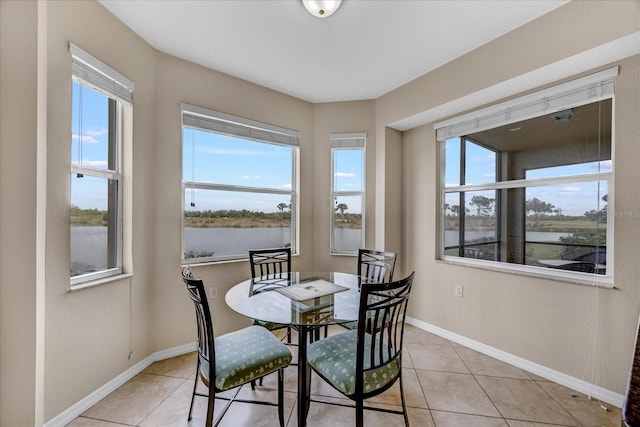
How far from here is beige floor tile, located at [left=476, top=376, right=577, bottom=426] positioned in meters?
1.76

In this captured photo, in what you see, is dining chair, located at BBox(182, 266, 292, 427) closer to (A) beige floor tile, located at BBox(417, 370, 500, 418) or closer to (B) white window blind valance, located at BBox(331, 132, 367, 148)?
(A) beige floor tile, located at BBox(417, 370, 500, 418)

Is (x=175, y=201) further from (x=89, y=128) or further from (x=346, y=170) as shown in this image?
(x=346, y=170)

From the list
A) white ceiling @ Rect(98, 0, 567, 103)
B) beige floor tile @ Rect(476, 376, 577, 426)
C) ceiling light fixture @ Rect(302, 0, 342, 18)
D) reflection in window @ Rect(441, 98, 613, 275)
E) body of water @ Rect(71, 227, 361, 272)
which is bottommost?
beige floor tile @ Rect(476, 376, 577, 426)

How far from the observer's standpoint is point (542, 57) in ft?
6.43

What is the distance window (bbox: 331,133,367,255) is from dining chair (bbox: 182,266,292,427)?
1906 millimetres

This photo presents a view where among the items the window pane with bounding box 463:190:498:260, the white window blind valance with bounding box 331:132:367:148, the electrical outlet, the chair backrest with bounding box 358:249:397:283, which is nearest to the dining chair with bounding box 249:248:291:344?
the chair backrest with bounding box 358:249:397:283

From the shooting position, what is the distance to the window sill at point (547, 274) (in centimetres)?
198

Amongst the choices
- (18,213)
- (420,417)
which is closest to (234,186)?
(18,213)

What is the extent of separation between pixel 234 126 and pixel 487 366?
334 cm

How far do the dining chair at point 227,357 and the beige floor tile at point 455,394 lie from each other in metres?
1.13

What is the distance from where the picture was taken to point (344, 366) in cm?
148

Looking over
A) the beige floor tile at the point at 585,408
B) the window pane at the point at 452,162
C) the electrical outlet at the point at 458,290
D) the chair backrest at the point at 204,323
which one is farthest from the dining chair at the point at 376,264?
the chair backrest at the point at 204,323

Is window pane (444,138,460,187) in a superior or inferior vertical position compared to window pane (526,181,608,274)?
superior

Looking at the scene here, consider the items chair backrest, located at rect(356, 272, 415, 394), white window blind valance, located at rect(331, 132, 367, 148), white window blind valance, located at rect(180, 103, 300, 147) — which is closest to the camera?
chair backrest, located at rect(356, 272, 415, 394)
